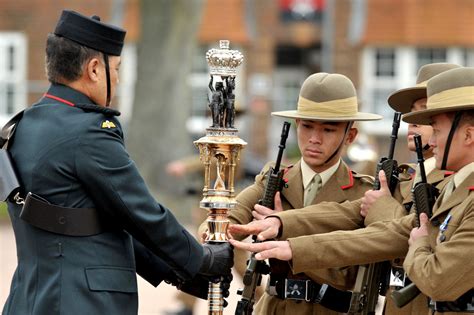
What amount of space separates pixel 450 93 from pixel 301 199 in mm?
1163

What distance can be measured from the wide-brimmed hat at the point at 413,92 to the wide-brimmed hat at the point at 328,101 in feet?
0.69

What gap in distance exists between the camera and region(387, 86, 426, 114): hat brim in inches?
246

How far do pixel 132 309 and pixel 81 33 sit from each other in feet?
3.78

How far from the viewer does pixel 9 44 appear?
28.1 metres

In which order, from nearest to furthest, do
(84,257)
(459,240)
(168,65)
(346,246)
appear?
(459,240), (84,257), (346,246), (168,65)

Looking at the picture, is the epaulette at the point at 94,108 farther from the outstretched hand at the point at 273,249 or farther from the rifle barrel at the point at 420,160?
the rifle barrel at the point at 420,160

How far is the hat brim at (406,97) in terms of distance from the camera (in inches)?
246

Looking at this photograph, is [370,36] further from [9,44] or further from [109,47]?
[109,47]

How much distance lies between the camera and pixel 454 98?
5098mm

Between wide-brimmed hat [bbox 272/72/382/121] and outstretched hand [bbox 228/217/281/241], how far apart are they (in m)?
0.56

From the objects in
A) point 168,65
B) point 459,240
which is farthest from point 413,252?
point 168,65

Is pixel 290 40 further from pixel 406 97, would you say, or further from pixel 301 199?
pixel 301 199

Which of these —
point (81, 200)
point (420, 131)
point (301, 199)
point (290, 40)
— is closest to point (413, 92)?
point (420, 131)

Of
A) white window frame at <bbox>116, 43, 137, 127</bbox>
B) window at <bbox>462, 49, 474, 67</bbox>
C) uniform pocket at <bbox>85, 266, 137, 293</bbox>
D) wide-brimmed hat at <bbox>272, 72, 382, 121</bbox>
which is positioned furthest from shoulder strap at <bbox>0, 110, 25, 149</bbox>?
window at <bbox>462, 49, 474, 67</bbox>
